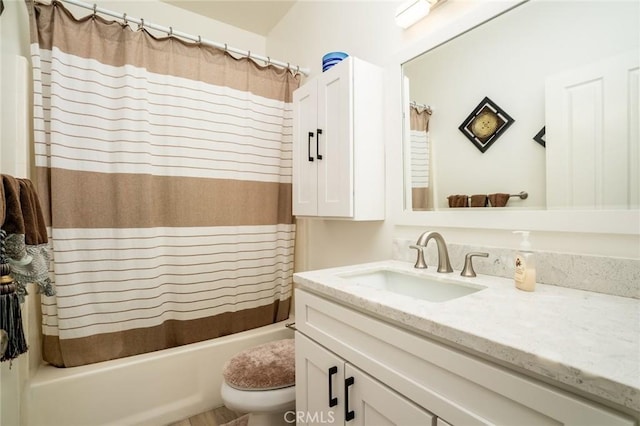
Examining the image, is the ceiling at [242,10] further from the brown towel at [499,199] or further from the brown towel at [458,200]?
the brown towel at [499,199]

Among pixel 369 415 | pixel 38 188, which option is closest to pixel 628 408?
pixel 369 415

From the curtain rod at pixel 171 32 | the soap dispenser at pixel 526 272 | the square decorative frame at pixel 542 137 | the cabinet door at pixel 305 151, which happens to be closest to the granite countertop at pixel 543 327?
the soap dispenser at pixel 526 272

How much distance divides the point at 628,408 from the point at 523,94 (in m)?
0.90

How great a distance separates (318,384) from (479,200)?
85 cm

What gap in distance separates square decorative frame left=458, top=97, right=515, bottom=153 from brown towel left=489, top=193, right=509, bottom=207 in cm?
18

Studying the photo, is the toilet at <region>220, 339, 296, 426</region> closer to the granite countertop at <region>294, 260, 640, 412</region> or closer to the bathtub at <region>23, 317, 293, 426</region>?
the bathtub at <region>23, 317, 293, 426</region>

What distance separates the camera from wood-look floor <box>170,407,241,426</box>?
1575 mm

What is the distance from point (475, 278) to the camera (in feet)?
3.31

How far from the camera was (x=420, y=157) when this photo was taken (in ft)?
4.30

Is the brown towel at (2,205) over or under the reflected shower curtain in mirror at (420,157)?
under

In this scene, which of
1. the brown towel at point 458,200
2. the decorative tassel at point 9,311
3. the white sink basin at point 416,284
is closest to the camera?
the decorative tassel at point 9,311

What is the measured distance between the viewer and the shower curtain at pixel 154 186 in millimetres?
1414

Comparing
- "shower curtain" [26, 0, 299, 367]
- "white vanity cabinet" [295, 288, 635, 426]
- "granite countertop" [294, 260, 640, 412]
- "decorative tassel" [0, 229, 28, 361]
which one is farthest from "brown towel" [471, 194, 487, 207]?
"decorative tassel" [0, 229, 28, 361]

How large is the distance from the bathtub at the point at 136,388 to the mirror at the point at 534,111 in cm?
143
